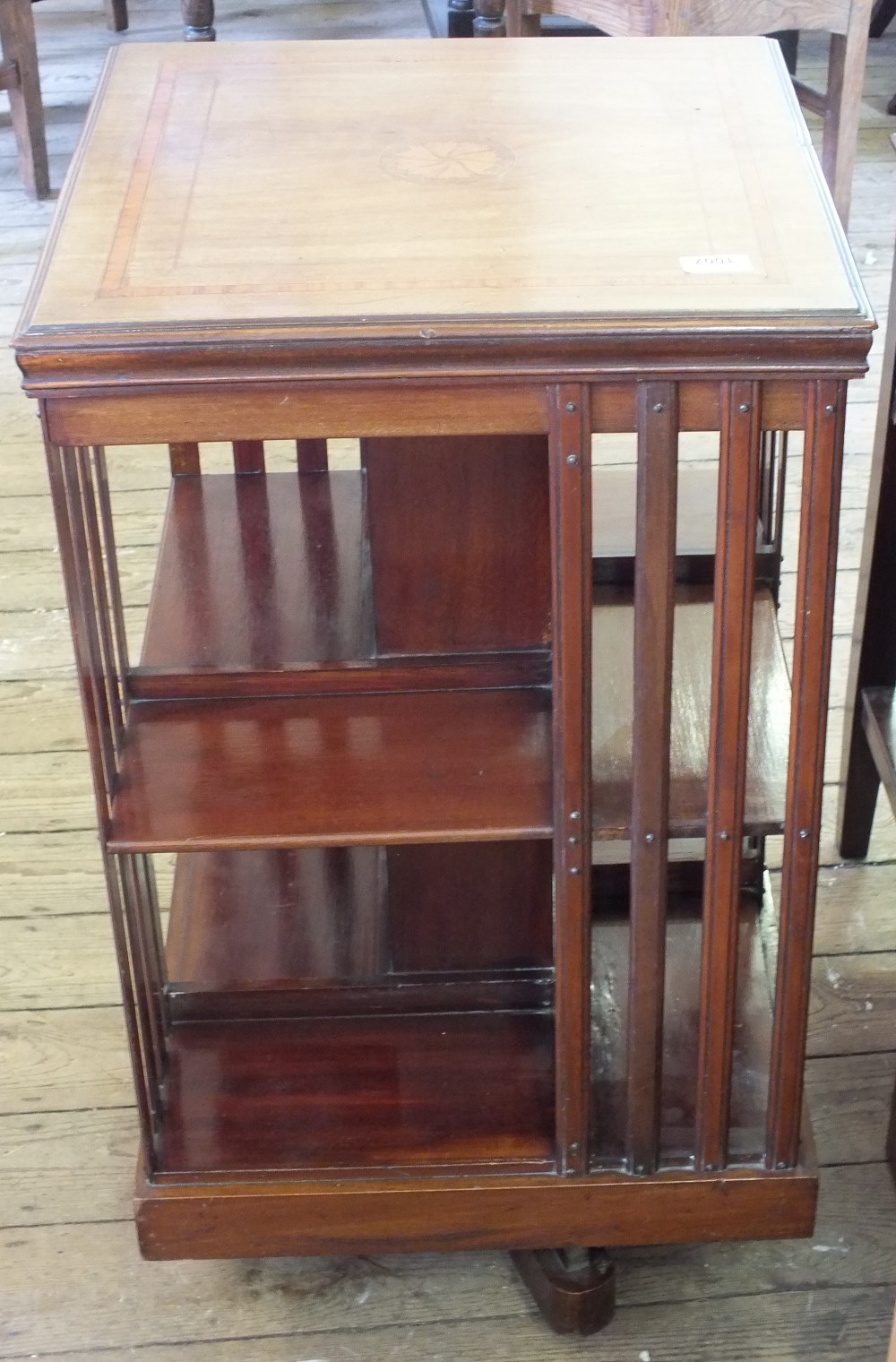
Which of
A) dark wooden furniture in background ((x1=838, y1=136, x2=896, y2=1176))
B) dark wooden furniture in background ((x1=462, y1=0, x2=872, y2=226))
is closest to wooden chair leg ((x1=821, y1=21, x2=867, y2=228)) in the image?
dark wooden furniture in background ((x1=462, y1=0, x2=872, y2=226))

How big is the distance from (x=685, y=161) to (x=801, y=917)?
0.57 metres

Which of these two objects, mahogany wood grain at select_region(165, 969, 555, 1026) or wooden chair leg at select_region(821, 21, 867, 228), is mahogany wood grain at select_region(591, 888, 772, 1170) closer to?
mahogany wood grain at select_region(165, 969, 555, 1026)

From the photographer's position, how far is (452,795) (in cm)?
121

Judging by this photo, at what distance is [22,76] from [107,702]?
2.48 metres

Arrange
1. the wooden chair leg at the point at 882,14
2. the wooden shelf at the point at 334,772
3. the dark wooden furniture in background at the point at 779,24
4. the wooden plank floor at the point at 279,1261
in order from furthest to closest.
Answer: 1. the wooden chair leg at the point at 882,14
2. the dark wooden furniture in background at the point at 779,24
3. the wooden plank floor at the point at 279,1261
4. the wooden shelf at the point at 334,772

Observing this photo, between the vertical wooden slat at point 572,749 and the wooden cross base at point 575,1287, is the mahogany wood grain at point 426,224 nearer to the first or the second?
the vertical wooden slat at point 572,749

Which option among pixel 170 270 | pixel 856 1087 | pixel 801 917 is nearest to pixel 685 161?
pixel 170 270

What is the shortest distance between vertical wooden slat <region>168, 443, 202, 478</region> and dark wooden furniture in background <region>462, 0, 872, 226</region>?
1.54 m

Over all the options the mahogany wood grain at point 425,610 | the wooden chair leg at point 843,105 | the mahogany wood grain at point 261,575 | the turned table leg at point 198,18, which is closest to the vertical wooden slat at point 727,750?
the mahogany wood grain at point 425,610

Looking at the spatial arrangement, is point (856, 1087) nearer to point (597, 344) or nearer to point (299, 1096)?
point (299, 1096)

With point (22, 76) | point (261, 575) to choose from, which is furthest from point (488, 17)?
point (261, 575)

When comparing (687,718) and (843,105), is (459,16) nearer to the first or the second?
(843,105)

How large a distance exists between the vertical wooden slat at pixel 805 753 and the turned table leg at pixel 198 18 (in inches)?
111

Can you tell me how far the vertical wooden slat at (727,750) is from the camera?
1067 millimetres
